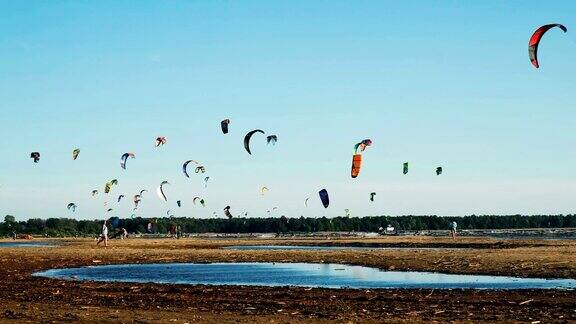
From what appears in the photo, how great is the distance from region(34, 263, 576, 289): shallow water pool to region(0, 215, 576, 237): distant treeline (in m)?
117

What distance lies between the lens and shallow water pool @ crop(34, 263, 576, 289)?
27172mm

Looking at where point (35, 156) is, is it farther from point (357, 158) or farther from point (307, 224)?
point (307, 224)

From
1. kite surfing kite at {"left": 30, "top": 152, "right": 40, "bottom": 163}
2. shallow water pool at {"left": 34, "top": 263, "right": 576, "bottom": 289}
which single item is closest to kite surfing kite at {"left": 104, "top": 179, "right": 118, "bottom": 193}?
kite surfing kite at {"left": 30, "top": 152, "right": 40, "bottom": 163}

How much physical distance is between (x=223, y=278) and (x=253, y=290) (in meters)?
6.74

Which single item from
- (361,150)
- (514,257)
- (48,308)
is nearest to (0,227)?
(361,150)

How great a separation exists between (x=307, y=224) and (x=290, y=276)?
133 m

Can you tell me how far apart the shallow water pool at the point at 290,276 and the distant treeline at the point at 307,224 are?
4592 inches

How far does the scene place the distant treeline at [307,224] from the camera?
162 meters

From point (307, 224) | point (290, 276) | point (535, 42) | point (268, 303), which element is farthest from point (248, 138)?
point (307, 224)

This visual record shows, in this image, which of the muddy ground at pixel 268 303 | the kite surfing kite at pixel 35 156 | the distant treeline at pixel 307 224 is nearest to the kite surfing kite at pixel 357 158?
the muddy ground at pixel 268 303

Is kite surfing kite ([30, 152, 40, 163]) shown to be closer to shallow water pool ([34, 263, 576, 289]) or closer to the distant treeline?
shallow water pool ([34, 263, 576, 289])

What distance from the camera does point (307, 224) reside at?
543 feet

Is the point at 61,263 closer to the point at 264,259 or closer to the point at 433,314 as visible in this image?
the point at 264,259

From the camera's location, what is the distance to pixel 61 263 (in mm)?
42656
